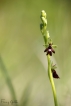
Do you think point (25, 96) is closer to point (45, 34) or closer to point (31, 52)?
point (31, 52)

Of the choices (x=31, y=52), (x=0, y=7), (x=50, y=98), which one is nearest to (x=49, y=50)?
(x=31, y=52)

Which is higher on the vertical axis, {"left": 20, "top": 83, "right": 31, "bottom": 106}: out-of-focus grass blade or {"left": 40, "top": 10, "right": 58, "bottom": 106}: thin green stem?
{"left": 40, "top": 10, "right": 58, "bottom": 106}: thin green stem

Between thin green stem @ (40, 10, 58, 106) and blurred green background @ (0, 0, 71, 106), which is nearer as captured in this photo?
thin green stem @ (40, 10, 58, 106)

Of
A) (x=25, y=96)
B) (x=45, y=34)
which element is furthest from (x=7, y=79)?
(x=45, y=34)

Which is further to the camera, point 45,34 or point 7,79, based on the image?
point 7,79

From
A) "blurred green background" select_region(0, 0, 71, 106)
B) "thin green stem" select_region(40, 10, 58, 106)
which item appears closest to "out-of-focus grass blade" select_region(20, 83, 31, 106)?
"blurred green background" select_region(0, 0, 71, 106)

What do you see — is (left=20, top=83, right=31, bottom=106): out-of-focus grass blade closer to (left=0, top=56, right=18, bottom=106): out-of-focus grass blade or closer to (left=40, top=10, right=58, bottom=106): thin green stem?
(left=0, top=56, right=18, bottom=106): out-of-focus grass blade

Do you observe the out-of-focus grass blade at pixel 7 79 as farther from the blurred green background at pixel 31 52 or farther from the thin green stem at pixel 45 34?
the thin green stem at pixel 45 34

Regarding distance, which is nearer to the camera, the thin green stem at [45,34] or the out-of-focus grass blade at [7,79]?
the thin green stem at [45,34]

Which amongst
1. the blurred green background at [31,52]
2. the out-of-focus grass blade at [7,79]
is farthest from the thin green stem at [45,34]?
the out-of-focus grass blade at [7,79]

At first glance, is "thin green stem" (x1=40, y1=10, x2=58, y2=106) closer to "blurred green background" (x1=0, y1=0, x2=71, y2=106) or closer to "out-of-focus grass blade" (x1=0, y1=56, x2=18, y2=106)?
"blurred green background" (x1=0, y1=0, x2=71, y2=106)
